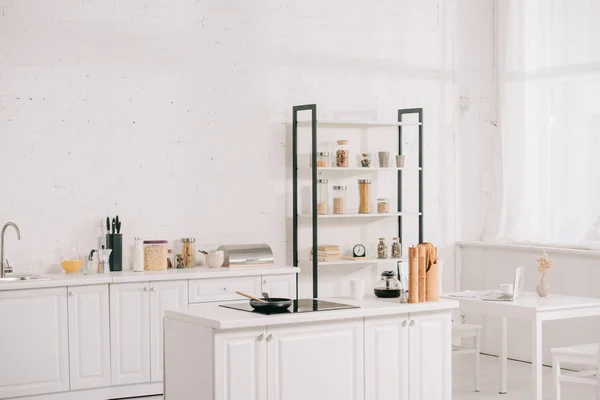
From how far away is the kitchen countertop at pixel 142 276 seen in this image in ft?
18.3

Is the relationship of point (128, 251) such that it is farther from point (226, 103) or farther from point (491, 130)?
point (491, 130)

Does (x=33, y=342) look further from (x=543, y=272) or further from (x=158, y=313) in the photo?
(x=543, y=272)

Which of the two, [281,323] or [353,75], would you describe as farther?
[353,75]

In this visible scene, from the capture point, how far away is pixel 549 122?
7.34 meters

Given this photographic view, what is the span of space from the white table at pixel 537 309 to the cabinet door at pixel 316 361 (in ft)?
3.95

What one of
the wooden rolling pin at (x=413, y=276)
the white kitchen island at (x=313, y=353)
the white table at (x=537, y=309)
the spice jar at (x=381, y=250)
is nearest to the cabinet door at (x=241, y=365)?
the white kitchen island at (x=313, y=353)

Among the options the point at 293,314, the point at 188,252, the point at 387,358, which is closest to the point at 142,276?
the point at 188,252

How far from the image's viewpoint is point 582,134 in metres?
7.02

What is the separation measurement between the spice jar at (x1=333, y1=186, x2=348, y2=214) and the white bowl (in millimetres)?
1115

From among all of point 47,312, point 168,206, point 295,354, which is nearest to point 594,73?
point 168,206

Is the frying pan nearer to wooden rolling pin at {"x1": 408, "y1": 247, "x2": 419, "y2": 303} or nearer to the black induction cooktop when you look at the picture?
the black induction cooktop

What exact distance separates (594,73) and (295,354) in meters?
4.00

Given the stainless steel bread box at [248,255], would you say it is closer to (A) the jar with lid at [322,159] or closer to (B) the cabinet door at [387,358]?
(A) the jar with lid at [322,159]

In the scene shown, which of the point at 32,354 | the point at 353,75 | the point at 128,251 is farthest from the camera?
the point at 353,75
